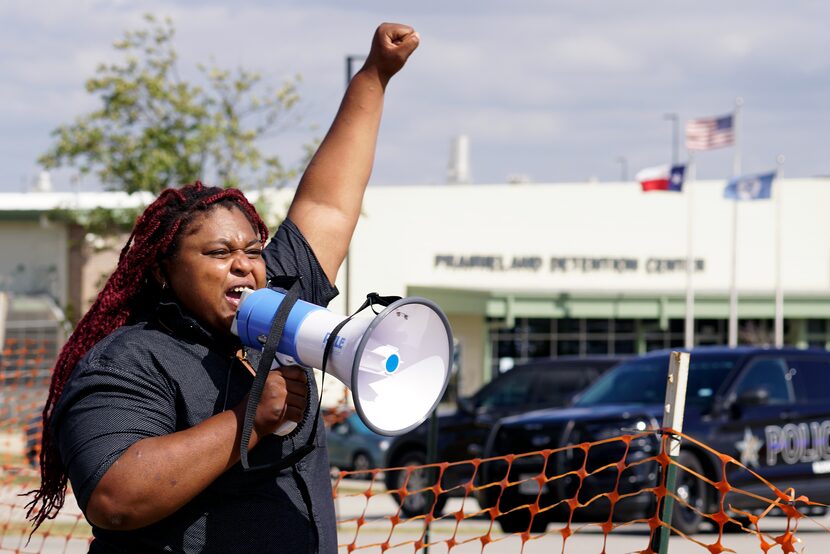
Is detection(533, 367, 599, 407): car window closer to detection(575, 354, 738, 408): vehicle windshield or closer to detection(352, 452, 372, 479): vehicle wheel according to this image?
detection(575, 354, 738, 408): vehicle windshield

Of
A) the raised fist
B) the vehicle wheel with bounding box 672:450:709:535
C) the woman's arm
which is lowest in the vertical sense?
the vehicle wheel with bounding box 672:450:709:535

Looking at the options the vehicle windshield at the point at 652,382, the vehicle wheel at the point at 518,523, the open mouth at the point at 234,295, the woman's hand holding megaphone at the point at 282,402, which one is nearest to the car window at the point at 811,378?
the vehicle windshield at the point at 652,382

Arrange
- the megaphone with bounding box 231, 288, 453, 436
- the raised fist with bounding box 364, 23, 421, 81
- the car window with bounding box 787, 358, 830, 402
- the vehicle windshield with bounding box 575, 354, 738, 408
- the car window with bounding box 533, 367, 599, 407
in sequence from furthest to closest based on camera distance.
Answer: the car window with bounding box 533, 367, 599, 407, the car window with bounding box 787, 358, 830, 402, the vehicle windshield with bounding box 575, 354, 738, 408, the raised fist with bounding box 364, 23, 421, 81, the megaphone with bounding box 231, 288, 453, 436

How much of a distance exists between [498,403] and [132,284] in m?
12.4

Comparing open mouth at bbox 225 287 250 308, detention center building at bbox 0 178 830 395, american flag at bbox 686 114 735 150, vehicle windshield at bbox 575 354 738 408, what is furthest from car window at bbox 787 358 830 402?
detention center building at bbox 0 178 830 395

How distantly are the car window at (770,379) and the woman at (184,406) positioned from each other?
9.52 metres

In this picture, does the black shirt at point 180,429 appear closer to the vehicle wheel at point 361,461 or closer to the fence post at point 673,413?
the fence post at point 673,413

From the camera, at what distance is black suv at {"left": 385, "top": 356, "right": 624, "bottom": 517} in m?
14.7

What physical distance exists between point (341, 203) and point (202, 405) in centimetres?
91

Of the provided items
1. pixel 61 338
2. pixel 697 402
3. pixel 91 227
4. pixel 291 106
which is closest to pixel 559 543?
pixel 697 402

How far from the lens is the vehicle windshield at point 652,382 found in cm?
1205

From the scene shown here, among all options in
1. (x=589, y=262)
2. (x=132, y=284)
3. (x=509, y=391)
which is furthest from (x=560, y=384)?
(x=589, y=262)

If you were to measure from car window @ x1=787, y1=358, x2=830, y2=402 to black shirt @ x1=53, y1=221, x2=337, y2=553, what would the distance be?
10166 millimetres

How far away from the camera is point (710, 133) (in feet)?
114
